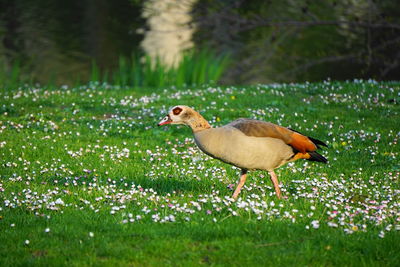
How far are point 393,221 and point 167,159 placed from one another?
4.86 meters

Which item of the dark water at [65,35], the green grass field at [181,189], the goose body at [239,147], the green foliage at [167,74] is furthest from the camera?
the dark water at [65,35]

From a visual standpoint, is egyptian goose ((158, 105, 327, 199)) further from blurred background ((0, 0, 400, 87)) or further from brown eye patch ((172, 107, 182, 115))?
blurred background ((0, 0, 400, 87))

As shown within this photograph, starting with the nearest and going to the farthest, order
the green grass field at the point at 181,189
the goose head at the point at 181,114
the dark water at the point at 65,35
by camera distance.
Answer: the green grass field at the point at 181,189 < the goose head at the point at 181,114 < the dark water at the point at 65,35

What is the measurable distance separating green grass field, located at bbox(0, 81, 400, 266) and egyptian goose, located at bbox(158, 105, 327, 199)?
1.95ft

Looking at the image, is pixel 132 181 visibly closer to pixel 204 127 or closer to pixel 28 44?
pixel 204 127

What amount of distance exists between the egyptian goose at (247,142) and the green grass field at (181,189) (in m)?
0.60

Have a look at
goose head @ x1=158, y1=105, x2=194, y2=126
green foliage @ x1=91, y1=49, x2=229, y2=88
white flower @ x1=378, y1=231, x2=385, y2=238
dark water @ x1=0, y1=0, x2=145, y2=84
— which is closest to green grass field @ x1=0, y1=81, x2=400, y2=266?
white flower @ x1=378, y1=231, x2=385, y2=238

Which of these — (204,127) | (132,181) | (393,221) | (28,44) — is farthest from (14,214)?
(28,44)

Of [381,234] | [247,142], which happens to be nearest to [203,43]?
[247,142]

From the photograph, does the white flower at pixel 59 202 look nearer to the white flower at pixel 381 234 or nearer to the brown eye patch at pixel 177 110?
the brown eye patch at pixel 177 110

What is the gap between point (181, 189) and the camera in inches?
345

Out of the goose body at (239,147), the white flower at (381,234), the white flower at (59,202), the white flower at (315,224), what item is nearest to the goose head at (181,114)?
the goose body at (239,147)

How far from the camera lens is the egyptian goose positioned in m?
7.75

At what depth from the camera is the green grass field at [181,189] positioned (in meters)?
6.12
